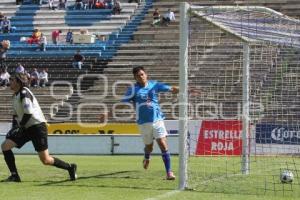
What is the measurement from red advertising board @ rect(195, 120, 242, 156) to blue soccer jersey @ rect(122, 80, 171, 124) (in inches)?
263

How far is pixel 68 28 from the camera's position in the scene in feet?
130

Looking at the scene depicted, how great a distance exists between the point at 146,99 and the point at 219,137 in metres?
9.35

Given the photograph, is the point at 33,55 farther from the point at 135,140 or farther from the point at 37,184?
the point at 37,184

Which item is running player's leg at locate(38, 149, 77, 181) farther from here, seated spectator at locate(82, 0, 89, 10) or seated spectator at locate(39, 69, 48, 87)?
seated spectator at locate(82, 0, 89, 10)

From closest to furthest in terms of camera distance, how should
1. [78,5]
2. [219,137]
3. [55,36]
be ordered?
[219,137], [55,36], [78,5]

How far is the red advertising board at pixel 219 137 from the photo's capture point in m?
20.5

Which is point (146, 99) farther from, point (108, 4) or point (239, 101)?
point (108, 4)

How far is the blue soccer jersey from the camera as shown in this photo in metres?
13.1

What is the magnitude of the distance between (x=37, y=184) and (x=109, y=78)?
21.4 meters

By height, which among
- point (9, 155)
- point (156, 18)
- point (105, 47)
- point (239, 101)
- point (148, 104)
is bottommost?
point (9, 155)

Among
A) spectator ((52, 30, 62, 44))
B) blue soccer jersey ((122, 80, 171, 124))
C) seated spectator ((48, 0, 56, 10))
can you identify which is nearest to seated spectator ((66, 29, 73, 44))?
spectator ((52, 30, 62, 44))

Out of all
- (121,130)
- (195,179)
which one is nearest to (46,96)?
(121,130)

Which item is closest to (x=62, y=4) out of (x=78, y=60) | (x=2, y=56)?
(x=2, y=56)

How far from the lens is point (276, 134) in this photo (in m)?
20.1
